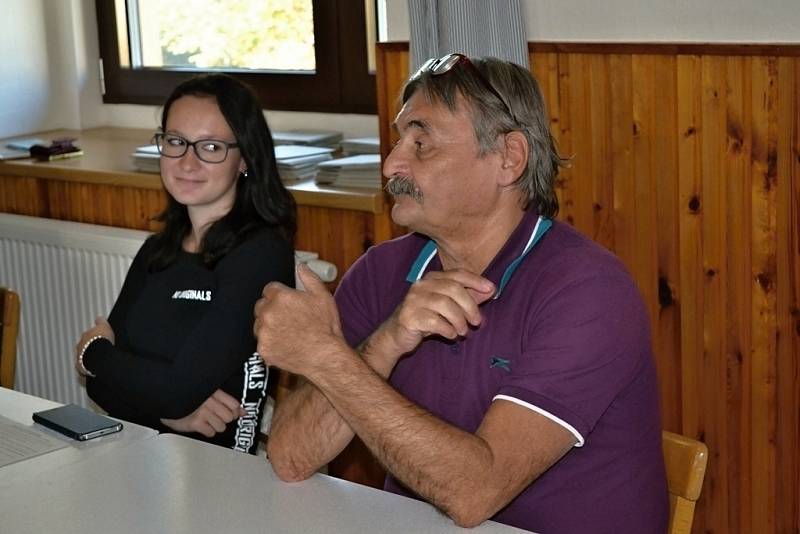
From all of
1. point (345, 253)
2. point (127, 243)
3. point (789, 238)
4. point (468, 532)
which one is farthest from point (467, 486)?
point (127, 243)

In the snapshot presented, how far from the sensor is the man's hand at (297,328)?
1.78 metres

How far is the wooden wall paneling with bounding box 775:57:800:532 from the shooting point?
240 cm

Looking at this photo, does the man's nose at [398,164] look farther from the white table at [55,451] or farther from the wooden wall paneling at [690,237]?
the wooden wall paneling at [690,237]

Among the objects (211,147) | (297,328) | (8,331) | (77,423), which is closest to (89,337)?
(8,331)

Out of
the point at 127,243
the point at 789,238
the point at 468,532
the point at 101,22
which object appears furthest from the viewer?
the point at 101,22

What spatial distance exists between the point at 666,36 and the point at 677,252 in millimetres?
451

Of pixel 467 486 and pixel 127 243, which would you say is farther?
pixel 127 243

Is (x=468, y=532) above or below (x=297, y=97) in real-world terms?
below

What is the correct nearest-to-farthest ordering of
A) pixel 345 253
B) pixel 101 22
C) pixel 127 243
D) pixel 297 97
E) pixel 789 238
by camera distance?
1. pixel 789 238
2. pixel 345 253
3. pixel 127 243
4. pixel 297 97
5. pixel 101 22

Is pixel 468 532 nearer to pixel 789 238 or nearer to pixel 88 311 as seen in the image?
pixel 789 238

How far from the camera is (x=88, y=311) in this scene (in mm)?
3633

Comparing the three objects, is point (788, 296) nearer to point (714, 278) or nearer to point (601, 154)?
point (714, 278)

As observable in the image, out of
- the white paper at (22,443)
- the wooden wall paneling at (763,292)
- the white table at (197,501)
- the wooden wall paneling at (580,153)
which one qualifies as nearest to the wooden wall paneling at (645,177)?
the wooden wall paneling at (580,153)

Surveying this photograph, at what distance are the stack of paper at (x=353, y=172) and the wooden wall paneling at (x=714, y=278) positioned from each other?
2.92 ft
